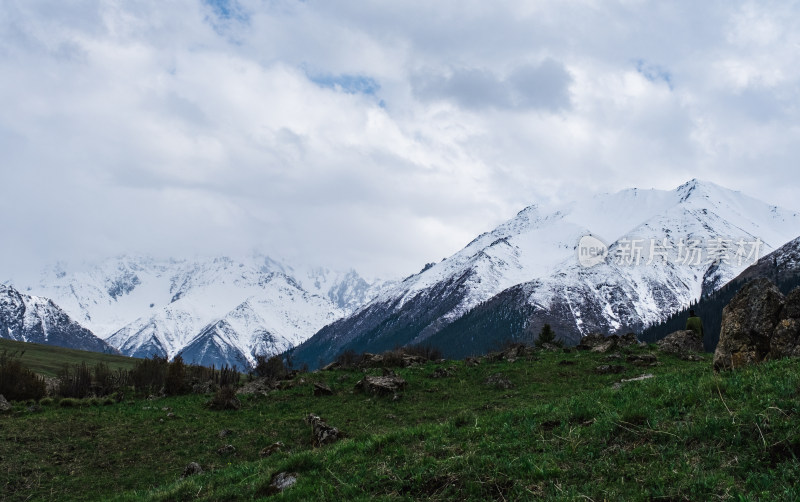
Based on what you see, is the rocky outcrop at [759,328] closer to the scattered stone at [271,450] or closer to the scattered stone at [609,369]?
the scattered stone at [271,450]

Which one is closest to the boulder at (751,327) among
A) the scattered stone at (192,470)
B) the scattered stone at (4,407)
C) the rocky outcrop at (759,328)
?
the rocky outcrop at (759,328)

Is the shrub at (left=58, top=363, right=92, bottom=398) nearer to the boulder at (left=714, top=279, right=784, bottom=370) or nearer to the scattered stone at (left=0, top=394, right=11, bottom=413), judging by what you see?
the scattered stone at (left=0, top=394, right=11, bottom=413)

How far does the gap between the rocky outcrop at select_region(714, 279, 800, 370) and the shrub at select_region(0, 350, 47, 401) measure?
44878 mm

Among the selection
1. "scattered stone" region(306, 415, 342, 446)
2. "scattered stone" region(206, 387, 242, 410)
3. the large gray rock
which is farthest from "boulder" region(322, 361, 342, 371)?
the large gray rock

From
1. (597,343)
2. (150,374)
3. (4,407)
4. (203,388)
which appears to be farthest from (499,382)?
(150,374)

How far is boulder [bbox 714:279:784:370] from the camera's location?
16.8m

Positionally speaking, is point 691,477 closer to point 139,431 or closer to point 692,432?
point 692,432

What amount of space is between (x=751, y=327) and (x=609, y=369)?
60.2 feet

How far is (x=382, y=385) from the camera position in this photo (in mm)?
32594

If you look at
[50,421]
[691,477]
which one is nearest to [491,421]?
[691,477]

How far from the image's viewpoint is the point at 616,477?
9906mm

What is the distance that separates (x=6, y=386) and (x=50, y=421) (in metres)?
15.4

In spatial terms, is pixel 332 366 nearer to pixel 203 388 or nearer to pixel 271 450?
pixel 203 388

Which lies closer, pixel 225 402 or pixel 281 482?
pixel 281 482
